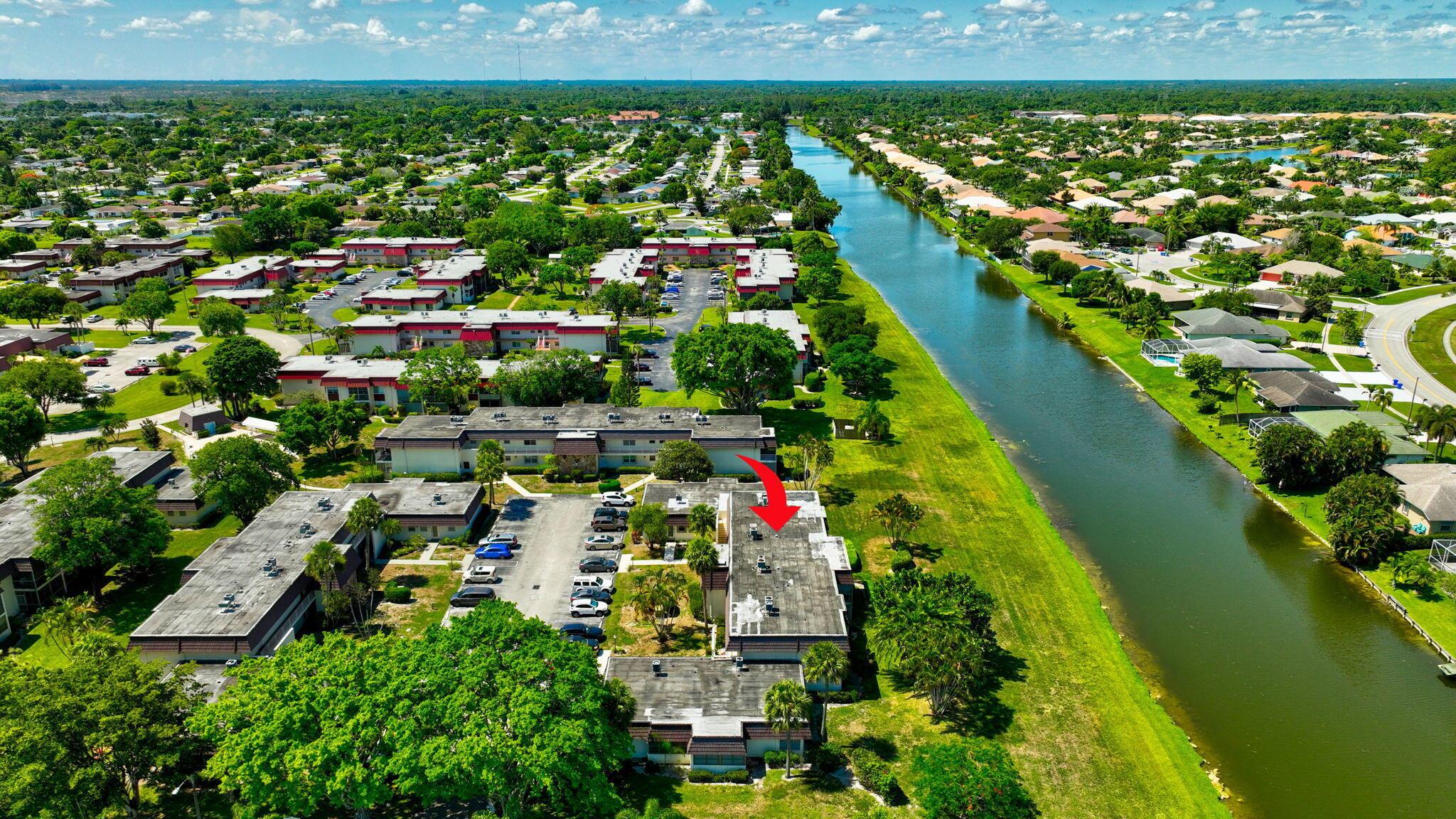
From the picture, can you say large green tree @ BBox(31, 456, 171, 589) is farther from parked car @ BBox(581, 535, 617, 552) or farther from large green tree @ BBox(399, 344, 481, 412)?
large green tree @ BBox(399, 344, 481, 412)

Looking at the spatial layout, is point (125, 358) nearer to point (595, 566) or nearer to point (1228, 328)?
point (595, 566)

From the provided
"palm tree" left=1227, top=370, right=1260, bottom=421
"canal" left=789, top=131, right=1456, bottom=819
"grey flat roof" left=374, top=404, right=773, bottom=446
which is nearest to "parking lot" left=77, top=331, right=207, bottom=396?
"grey flat roof" left=374, top=404, right=773, bottom=446

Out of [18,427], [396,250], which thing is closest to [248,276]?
[396,250]

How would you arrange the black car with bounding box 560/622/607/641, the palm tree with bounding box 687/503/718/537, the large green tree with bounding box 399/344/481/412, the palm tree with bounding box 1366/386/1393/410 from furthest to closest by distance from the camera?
the palm tree with bounding box 1366/386/1393/410 → the large green tree with bounding box 399/344/481/412 → the palm tree with bounding box 687/503/718/537 → the black car with bounding box 560/622/607/641

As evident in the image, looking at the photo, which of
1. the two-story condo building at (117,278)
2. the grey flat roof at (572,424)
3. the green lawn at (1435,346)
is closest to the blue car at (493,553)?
the grey flat roof at (572,424)

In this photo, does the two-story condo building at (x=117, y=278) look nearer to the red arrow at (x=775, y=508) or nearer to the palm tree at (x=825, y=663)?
the red arrow at (x=775, y=508)

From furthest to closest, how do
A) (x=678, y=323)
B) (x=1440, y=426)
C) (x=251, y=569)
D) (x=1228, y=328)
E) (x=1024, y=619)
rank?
(x=678, y=323)
(x=1228, y=328)
(x=1440, y=426)
(x=1024, y=619)
(x=251, y=569)

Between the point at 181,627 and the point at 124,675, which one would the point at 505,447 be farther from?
the point at 124,675

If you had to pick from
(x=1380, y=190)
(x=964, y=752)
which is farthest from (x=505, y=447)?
(x=1380, y=190)
